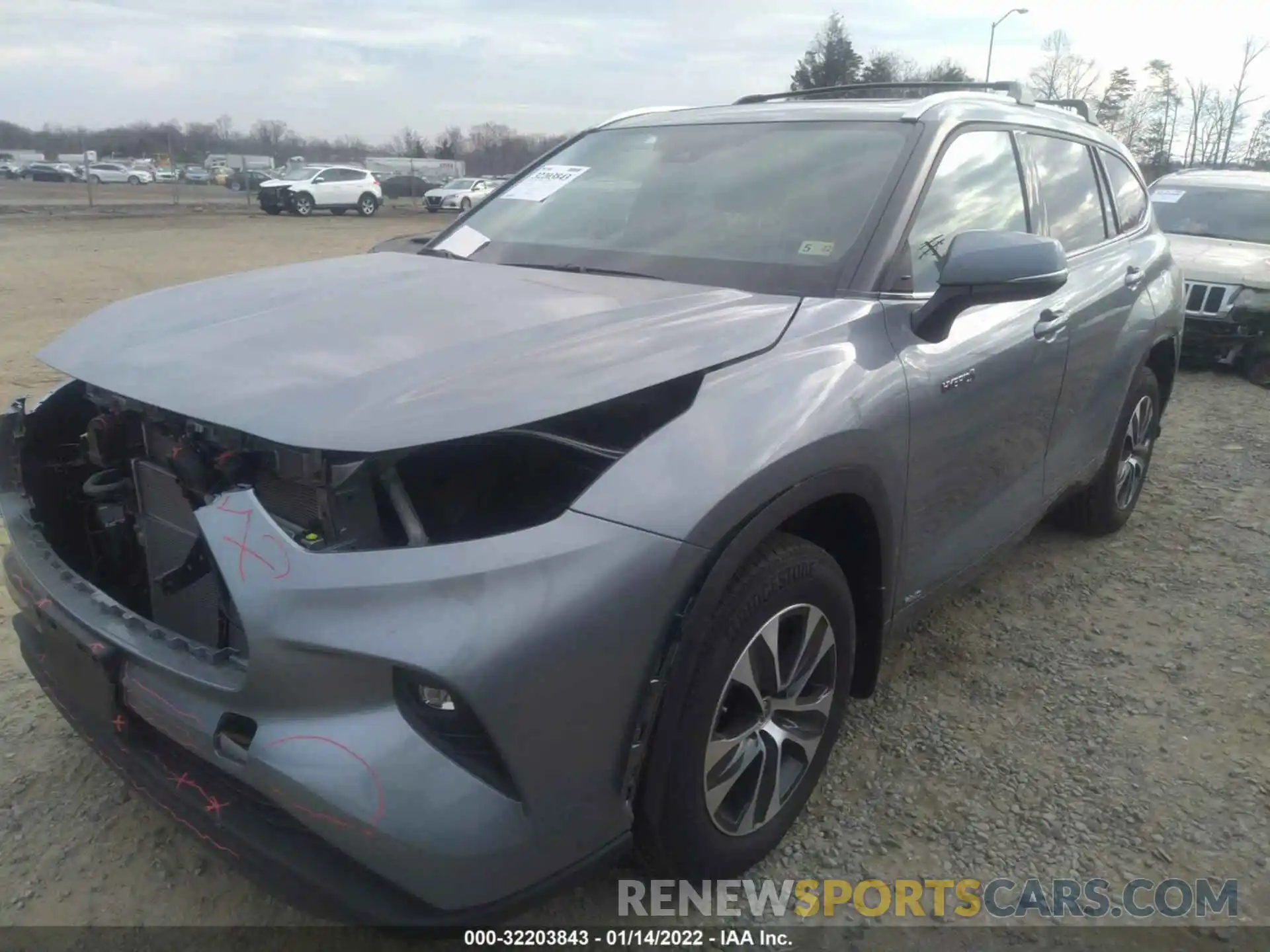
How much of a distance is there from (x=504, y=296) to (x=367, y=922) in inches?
58.8

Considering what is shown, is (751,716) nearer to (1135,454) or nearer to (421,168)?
(1135,454)

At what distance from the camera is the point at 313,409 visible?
1763 millimetres

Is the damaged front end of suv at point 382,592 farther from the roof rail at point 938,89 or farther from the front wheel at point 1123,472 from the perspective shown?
the front wheel at point 1123,472

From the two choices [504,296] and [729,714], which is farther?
[504,296]

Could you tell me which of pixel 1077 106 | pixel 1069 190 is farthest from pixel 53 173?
pixel 1069 190

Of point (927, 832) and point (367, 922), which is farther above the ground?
point (367, 922)

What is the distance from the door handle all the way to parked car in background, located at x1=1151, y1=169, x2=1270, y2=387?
5478 mm

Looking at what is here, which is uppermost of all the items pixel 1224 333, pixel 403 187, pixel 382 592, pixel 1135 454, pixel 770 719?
pixel 382 592

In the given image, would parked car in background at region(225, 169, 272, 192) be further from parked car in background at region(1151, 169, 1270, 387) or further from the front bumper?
the front bumper

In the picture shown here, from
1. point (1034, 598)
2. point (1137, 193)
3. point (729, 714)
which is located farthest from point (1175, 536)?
point (729, 714)

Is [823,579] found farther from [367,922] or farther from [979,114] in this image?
[979,114]

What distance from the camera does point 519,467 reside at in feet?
6.56

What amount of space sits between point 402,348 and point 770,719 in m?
1.18

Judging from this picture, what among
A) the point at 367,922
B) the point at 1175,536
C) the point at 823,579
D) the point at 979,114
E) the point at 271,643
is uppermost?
the point at 979,114
